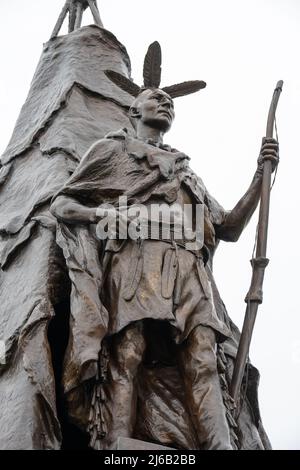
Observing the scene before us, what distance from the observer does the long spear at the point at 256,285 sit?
7598 mm

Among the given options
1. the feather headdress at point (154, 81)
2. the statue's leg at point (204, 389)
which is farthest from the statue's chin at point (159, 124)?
the statue's leg at point (204, 389)

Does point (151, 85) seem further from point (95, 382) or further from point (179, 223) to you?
point (95, 382)

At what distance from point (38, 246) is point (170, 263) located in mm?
1277

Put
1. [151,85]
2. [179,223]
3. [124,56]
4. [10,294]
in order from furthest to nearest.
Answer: [124,56] → [151,85] → [10,294] → [179,223]

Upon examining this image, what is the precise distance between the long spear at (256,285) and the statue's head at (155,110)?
0.75 meters

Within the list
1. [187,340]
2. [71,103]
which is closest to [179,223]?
[187,340]

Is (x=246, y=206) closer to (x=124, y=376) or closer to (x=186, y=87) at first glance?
(x=186, y=87)

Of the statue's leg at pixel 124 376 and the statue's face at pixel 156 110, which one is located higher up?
the statue's face at pixel 156 110

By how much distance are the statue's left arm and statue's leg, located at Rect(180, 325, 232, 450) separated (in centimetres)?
135

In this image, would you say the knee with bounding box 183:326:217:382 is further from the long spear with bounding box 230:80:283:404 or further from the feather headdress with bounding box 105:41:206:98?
the feather headdress with bounding box 105:41:206:98

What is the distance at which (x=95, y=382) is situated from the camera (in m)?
7.11

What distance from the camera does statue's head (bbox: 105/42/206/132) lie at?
27.8 ft

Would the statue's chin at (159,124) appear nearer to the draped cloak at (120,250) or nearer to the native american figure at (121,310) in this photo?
the native american figure at (121,310)

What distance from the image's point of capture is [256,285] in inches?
311
